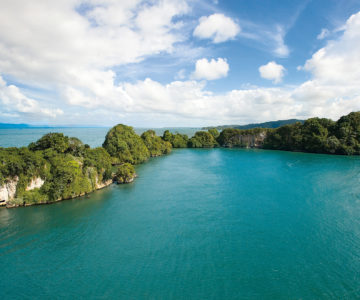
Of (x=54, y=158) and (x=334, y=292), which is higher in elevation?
(x=54, y=158)

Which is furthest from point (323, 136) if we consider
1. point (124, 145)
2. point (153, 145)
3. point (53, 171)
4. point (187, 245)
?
point (53, 171)

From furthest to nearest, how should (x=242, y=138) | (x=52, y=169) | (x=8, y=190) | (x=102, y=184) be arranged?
(x=242, y=138) < (x=102, y=184) < (x=52, y=169) < (x=8, y=190)

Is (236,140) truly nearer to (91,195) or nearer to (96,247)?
(91,195)

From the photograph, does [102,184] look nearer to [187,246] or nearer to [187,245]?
[187,245]

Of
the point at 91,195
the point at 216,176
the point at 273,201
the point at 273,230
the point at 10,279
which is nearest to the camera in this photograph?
the point at 10,279

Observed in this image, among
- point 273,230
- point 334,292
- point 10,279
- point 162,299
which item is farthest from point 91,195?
point 334,292

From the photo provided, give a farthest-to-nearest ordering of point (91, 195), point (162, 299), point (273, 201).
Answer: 1. point (91, 195)
2. point (273, 201)
3. point (162, 299)

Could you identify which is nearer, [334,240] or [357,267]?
[357,267]
